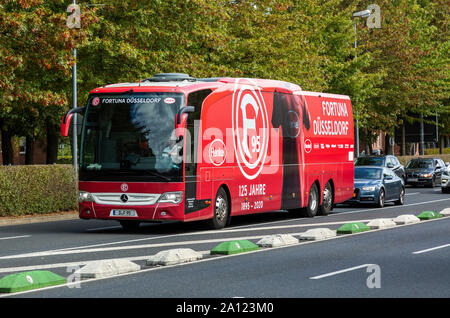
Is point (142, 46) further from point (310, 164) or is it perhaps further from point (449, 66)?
point (449, 66)

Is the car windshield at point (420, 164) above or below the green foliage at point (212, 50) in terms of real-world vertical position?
below

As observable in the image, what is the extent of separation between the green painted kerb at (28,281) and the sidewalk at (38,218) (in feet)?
39.5

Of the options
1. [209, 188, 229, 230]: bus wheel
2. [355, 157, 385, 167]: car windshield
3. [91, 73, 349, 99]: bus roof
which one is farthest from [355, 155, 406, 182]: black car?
[209, 188, 229, 230]: bus wheel

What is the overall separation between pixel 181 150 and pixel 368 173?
12338 millimetres

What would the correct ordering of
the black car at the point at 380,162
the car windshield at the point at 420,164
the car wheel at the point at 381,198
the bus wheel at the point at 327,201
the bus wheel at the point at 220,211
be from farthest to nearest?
1. the car windshield at the point at 420,164
2. the black car at the point at 380,162
3. the car wheel at the point at 381,198
4. the bus wheel at the point at 327,201
5. the bus wheel at the point at 220,211

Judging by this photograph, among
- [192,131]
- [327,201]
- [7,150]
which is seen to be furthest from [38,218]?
[7,150]

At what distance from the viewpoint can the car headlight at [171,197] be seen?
1827 centimetres

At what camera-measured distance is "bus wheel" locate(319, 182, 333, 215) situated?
25062 millimetres

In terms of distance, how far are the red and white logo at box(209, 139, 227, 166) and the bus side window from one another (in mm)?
678

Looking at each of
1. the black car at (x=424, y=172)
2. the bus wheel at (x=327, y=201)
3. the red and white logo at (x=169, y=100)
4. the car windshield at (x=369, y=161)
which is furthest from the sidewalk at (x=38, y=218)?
the black car at (x=424, y=172)

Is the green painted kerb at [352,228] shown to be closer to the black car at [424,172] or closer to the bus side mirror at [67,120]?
the bus side mirror at [67,120]

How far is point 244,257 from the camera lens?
45.0 ft

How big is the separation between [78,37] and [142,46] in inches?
227

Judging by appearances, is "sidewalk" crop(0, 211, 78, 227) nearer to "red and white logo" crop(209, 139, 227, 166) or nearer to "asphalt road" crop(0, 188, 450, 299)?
"asphalt road" crop(0, 188, 450, 299)
